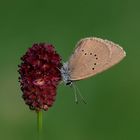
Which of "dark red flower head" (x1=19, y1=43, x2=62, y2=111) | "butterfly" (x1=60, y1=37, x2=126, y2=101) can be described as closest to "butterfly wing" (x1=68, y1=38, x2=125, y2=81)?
"butterfly" (x1=60, y1=37, x2=126, y2=101)

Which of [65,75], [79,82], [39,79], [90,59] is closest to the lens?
[39,79]

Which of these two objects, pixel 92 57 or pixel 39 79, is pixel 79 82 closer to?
pixel 92 57

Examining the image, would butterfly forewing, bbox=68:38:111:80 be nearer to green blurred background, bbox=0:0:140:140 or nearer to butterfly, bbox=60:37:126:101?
butterfly, bbox=60:37:126:101

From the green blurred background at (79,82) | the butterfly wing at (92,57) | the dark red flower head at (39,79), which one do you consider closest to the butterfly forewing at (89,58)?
the butterfly wing at (92,57)

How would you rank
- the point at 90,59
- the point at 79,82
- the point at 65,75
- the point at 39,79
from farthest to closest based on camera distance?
the point at 79,82 < the point at 90,59 < the point at 65,75 < the point at 39,79

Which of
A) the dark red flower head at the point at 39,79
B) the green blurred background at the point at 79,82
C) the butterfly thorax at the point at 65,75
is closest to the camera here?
the dark red flower head at the point at 39,79

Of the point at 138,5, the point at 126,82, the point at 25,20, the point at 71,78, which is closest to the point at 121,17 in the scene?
the point at 138,5

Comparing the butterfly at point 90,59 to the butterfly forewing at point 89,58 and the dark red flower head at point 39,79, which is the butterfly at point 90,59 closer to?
the butterfly forewing at point 89,58

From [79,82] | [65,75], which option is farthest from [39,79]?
[79,82]
